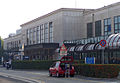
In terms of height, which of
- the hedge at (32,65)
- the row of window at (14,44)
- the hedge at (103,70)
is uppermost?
the row of window at (14,44)

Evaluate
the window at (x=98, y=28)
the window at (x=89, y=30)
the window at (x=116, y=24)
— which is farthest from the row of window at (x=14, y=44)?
the window at (x=116, y=24)

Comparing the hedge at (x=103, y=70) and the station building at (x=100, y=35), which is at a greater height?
the station building at (x=100, y=35)

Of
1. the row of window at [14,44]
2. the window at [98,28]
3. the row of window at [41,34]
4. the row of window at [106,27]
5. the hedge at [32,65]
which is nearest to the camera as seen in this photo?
the hedge at [32,65]

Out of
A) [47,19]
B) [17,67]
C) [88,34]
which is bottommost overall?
[17,67]

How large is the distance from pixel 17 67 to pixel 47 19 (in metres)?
20.1

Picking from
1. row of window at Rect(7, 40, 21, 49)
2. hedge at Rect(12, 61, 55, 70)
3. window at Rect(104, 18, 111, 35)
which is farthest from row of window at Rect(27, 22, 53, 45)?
row of window at Rect(7, 40, 21, 49)

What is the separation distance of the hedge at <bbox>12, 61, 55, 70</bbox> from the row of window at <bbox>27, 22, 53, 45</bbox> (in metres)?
16.1

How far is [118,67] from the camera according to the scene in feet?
78.0

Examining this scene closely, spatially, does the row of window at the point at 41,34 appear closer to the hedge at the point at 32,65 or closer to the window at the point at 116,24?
the hedge at the point at 32,65

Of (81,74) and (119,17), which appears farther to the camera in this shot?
(119,17)

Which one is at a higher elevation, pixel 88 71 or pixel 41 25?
pixel 41 25

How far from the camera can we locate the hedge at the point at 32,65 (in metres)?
44.7

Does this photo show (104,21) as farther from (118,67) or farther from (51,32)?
(118,67)

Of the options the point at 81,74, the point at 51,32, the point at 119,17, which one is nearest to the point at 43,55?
the point at 51,32
